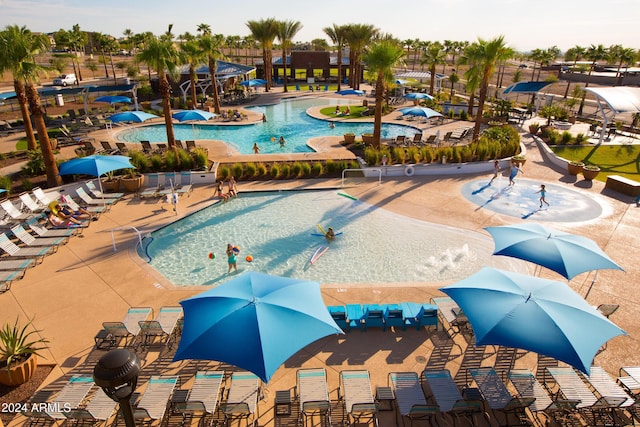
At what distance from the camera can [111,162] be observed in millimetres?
17000

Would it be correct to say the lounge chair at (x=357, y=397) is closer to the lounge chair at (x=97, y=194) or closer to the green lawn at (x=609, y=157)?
the lounge chair at (x=97, y=194)

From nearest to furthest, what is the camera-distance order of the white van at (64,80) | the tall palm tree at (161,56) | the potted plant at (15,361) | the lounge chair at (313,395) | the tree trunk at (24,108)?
1. the lounge chair at (313,395)
2. the potted plant at (15,361)
3. the tree trunk at (24,108)
4. the tall palm tree at (161,56)
5. the white van at (64,80)

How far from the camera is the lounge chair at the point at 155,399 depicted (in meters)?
7.34

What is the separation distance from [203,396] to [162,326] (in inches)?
108

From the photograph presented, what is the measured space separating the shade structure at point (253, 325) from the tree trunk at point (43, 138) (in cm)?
1588

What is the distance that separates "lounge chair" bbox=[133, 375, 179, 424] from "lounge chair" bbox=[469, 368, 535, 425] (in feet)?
21.6

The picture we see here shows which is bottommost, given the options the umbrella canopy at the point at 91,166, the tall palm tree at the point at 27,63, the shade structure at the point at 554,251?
the shade structure at the point at 554,251

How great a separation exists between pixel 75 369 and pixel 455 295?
915 cm

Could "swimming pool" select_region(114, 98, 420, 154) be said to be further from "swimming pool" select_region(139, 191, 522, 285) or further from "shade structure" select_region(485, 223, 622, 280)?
"shade structure" select_region(485, 223, 622, 280)

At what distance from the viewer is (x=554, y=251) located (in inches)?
408

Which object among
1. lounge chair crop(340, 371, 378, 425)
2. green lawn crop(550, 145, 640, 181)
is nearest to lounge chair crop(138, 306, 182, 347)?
lounge chair crop(340, 371, 378, 425)

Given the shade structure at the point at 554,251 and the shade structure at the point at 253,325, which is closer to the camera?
the shade structure at the point at 253,325

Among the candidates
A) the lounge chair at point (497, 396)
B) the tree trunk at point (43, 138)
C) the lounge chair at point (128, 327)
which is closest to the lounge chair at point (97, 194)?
the tree trunk at point (43, 138)

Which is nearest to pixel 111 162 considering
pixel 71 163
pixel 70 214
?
pixel 71 163
